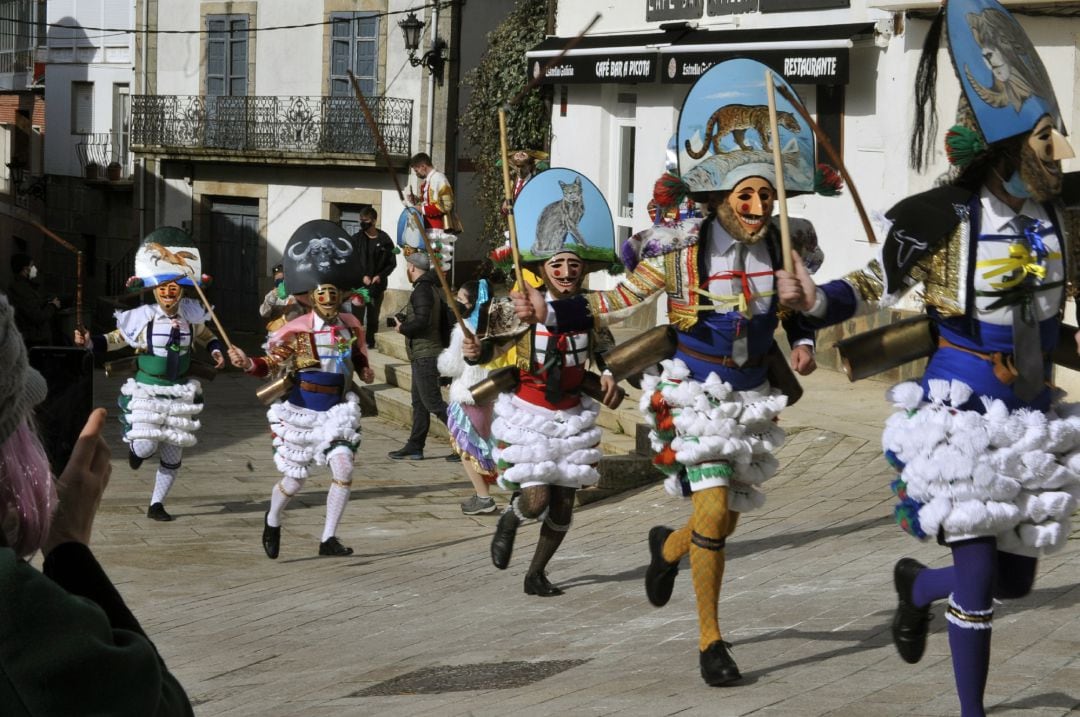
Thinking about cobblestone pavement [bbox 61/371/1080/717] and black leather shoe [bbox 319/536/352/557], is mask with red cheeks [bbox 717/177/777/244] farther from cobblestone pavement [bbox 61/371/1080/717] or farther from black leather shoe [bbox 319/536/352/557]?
black leather shoe [bbox 319/536/352/557]

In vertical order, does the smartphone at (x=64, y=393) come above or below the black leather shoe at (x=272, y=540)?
above

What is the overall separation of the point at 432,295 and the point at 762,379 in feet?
25.6

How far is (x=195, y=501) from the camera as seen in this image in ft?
41.7

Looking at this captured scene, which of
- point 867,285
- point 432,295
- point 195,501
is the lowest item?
point 195,501

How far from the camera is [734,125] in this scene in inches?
258

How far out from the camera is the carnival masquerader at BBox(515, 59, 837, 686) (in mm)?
6371

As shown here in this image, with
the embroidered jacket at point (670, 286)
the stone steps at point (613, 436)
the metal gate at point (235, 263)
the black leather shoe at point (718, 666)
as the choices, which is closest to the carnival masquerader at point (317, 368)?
the stone steps at point (613, 436)

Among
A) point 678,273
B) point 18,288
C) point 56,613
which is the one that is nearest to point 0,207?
point 18,288

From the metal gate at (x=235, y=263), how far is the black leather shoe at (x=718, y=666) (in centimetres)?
2658

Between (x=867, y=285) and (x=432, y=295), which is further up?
(x=867, y=285)

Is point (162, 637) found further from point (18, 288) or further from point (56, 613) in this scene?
point (18, 288)

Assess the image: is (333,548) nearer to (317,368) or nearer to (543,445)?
(317,368)

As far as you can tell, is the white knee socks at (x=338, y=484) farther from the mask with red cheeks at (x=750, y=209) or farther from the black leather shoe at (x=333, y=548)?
the mask with red cheeks at (x=750, y=209)

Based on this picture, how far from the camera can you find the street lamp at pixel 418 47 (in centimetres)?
2828
